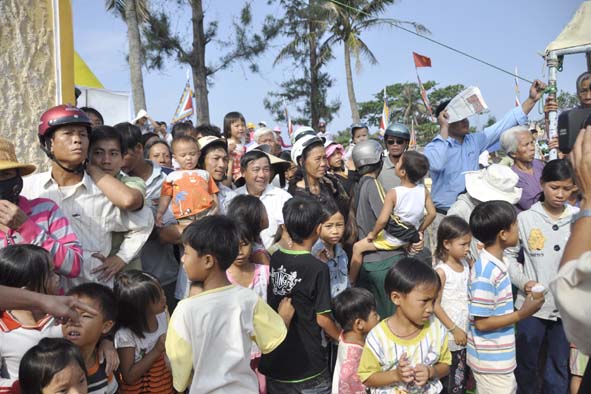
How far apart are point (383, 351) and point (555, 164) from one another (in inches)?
81.8

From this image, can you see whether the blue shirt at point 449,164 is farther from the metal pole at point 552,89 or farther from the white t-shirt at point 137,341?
the white t-shirt at point 137,341

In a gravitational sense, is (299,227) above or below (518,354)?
above

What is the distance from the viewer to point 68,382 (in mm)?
2158

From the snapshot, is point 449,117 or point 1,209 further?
point 449,117

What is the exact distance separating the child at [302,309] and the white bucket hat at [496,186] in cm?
187

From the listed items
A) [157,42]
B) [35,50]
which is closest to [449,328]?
[35,50]

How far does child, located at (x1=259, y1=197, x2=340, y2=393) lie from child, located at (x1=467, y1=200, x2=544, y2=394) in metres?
0.93

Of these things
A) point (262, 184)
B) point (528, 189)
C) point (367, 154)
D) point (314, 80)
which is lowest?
point (528, 189)

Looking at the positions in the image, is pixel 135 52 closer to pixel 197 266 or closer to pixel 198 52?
pixel 198 52

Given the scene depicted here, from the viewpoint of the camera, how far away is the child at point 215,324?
7.35 ft

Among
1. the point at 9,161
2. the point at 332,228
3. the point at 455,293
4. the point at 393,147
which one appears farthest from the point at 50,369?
the point at 393,147

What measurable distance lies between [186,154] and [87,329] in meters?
1.85

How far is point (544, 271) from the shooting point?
366 centimetres

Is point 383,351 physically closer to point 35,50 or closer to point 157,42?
point 35,50
